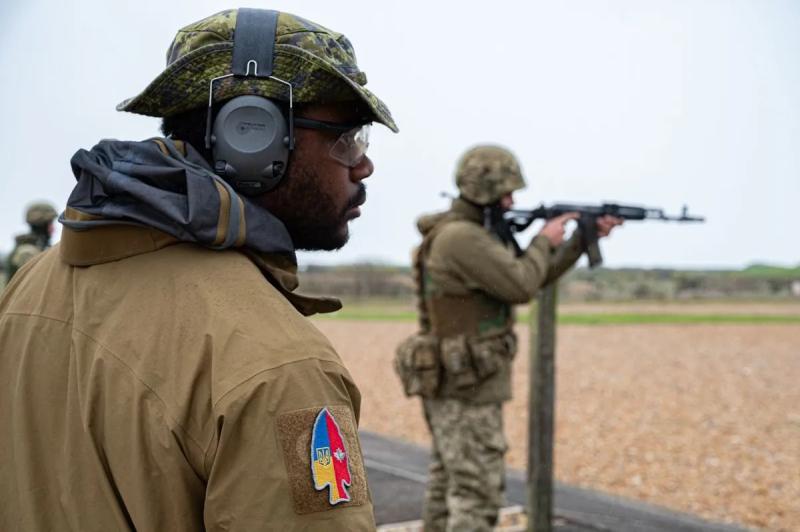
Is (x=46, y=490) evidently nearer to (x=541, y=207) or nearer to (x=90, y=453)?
(x=90, y=453)

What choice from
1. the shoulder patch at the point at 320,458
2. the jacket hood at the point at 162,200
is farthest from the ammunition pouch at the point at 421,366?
the shoulder patch at the point at 320,458

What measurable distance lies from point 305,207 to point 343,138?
15cm

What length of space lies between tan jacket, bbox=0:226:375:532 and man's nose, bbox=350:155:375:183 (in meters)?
0.32

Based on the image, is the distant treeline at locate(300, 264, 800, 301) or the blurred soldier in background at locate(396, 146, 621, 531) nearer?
the blurred soldier in background at locate(396, 146, 621, 531)

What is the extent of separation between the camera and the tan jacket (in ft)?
4.44

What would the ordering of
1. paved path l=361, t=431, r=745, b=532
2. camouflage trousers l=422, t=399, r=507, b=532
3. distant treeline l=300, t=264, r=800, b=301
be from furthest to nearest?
distant treeline l=300, t=264, r=800, b=301, paved path l=361, t=431, r=745, b=532, camouflage trousers l=422, t=399, r=507, b=532

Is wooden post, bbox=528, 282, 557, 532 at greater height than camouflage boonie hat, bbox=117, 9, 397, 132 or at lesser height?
lesser

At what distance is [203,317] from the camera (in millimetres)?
1450

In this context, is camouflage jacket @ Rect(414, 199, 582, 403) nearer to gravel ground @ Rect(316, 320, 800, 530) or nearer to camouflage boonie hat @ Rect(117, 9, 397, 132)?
gravel ground @ Rect(316, 320, 800, 530)

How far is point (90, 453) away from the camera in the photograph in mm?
1455

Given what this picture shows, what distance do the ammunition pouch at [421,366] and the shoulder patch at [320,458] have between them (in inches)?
146

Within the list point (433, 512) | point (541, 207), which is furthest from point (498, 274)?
point (433, 512)

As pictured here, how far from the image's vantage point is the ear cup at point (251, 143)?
1737mm

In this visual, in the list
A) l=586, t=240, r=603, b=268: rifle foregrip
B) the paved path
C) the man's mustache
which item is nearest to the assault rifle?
l=586, t=240, r=603, b=268: rifle foregrip
